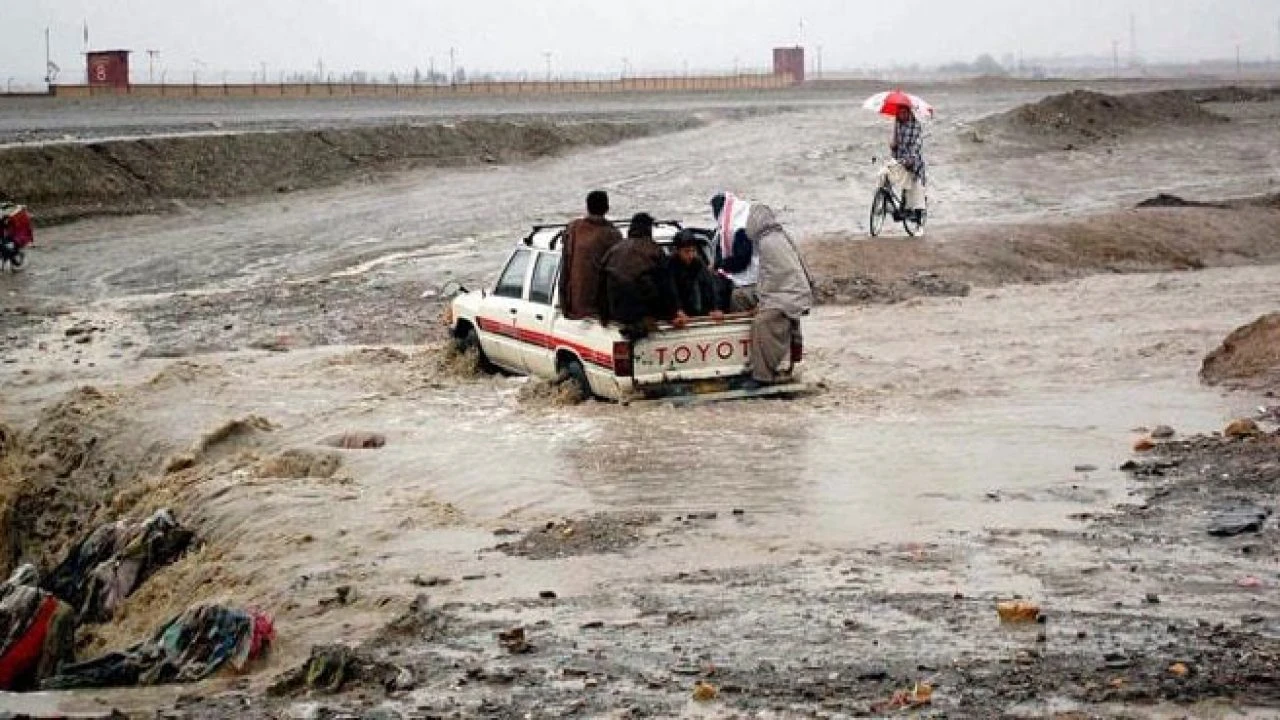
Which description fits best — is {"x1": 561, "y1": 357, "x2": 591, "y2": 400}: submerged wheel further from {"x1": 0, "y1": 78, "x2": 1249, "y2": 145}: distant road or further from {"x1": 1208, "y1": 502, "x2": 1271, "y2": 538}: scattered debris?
{"x1": 0, "y1": 78, "x2": 1249, "y2": 145}: distant road

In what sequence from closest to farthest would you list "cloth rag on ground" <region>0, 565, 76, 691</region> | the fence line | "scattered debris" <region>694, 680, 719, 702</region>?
"scattered debris" <region>694, 680, 719, 702</region>
"cloth rag on ground" <region>0, 565, 76, 691</region>
the fence line

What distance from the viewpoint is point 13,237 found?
26.9 metres

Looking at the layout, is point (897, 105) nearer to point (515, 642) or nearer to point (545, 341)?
point (545, 341)

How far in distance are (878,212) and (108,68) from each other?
199ft

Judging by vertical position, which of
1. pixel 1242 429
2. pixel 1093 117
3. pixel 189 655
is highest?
pixel 1093 117

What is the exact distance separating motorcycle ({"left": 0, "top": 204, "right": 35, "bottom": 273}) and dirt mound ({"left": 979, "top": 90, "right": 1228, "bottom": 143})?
2739cm

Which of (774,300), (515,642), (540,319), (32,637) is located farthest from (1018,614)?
(540,319)

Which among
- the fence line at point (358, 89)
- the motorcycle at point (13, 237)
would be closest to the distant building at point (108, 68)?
the fence line at point (358, 89)

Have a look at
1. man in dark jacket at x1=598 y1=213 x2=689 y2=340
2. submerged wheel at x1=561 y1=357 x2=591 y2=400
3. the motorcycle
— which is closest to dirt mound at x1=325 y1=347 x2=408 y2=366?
submerged wheel at x1=561 y1=357 x2=591 y2=400

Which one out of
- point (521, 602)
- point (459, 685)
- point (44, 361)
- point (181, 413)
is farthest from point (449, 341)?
point (459, 685)

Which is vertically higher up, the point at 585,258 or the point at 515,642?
the point at 585,258

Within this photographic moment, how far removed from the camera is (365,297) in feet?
78.3

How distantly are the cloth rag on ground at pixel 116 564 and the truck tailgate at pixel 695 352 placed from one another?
4.10 metres

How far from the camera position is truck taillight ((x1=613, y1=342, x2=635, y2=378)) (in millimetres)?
14836
